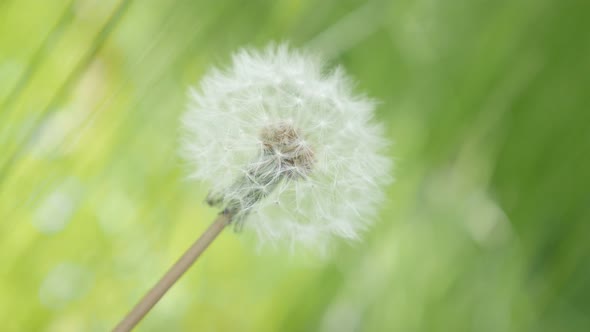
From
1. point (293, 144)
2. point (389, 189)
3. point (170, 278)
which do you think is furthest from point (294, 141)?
point (389, 189)

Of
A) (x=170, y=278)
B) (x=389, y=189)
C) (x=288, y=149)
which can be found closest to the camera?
(x=170, y=278)

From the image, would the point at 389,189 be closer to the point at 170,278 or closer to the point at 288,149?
the point at 288,149

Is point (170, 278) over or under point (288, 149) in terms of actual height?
under

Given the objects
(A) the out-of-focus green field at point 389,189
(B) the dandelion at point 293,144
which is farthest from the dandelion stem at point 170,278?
(A) the out-of-focus green field at point 389,189

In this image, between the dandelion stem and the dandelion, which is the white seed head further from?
the dandelion stem

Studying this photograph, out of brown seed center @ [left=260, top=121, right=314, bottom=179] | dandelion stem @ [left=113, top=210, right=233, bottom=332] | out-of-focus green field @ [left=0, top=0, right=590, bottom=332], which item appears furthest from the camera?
out-of-focus green field @ [left=0, top=0, right=590, bottom=332]

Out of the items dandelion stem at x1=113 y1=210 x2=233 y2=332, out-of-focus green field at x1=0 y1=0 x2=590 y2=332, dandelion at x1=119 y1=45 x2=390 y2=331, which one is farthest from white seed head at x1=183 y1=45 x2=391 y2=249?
out-of-focus green field at x1=0 y1=0 x2=590 y2=332

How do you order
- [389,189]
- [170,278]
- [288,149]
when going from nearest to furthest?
[170,278] → [288,149] → [389,189]

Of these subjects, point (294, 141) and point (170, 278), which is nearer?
point (170, 278)

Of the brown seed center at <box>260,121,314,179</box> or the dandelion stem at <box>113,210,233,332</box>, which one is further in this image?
the brown seed center at <box>260,121,314,179</box>
